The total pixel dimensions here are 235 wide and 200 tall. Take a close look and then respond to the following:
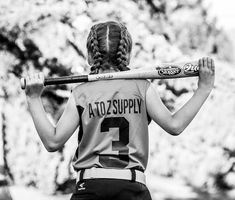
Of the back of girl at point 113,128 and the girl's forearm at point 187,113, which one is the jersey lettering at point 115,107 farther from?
the girl's forearm at point 187,113

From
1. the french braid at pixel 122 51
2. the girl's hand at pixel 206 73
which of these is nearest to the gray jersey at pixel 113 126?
the french braid at pixel 122 51

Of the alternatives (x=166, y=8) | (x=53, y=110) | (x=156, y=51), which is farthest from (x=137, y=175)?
(x=166, y=8)

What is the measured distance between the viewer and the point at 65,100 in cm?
507

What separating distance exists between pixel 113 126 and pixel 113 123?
0.01 m

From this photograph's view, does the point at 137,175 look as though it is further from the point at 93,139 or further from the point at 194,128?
the point at 194,128

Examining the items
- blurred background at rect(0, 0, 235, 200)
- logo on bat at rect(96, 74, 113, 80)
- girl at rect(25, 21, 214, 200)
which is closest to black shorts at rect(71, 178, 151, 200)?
girl at rect(25, 21, 214, 200)

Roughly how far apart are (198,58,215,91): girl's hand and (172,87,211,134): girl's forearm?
0.07 ft

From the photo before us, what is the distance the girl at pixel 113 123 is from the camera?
2.26 m

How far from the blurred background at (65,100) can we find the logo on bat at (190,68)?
2.55m

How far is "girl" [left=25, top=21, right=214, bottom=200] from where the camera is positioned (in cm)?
226

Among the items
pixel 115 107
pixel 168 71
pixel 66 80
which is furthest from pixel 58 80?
pixel 168 71

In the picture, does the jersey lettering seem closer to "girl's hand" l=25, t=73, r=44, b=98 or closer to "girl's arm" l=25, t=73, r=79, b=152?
"girl's arm" l=25, t=73, r=79, b=152

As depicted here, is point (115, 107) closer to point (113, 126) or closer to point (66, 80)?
point (113, 126)

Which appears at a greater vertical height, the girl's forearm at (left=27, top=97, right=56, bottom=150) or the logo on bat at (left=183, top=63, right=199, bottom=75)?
the logo on bat at (left=183, top=63, right=199, bottom=75)
